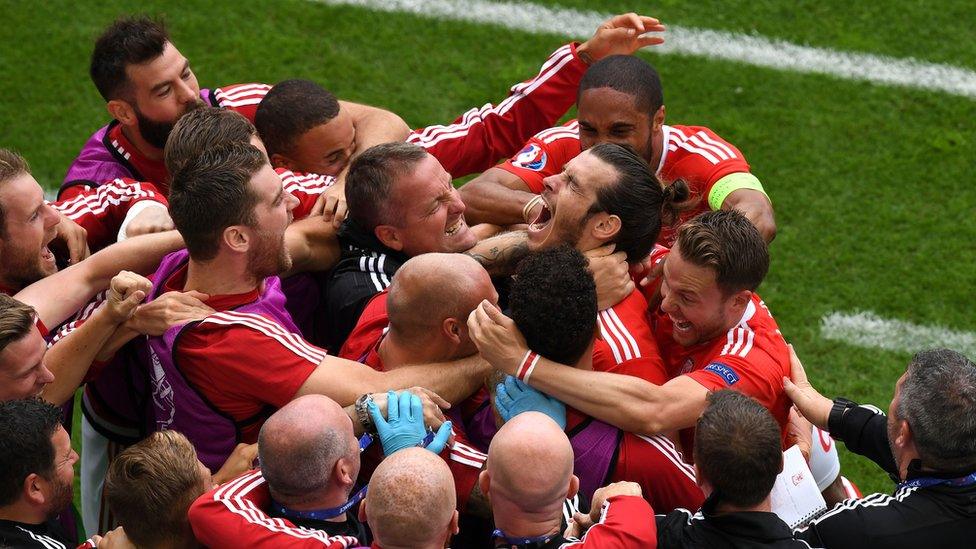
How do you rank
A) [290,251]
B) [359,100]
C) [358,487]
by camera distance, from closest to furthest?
[358,487], [290,251], [359,100]

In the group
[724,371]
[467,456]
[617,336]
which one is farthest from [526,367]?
[724,371]

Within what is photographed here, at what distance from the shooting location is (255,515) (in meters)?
3.69

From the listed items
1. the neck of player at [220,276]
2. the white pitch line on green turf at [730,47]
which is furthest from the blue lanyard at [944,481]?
the white pitch line on green turf at [730,47]

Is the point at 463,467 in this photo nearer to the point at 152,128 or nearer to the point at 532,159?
the point at 532,159

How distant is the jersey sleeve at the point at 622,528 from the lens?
3.56 meters

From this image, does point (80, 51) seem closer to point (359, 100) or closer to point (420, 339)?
point (359, 100)

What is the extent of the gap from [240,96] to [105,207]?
1130 mm

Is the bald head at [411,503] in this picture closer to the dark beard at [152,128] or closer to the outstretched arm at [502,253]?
the outstretched arm at [502,253]

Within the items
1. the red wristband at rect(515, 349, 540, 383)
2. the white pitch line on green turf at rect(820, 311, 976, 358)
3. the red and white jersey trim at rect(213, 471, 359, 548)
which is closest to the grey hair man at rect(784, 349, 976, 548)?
the red wristband at rect(515, 349, 540, 383)

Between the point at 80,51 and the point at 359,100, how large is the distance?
2.15 meters

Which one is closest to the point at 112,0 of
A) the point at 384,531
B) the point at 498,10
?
the point at 498,10

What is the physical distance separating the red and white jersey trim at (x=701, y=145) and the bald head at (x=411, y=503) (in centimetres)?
272

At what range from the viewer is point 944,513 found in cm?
378

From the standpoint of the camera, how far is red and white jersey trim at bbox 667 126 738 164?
5.65 m
